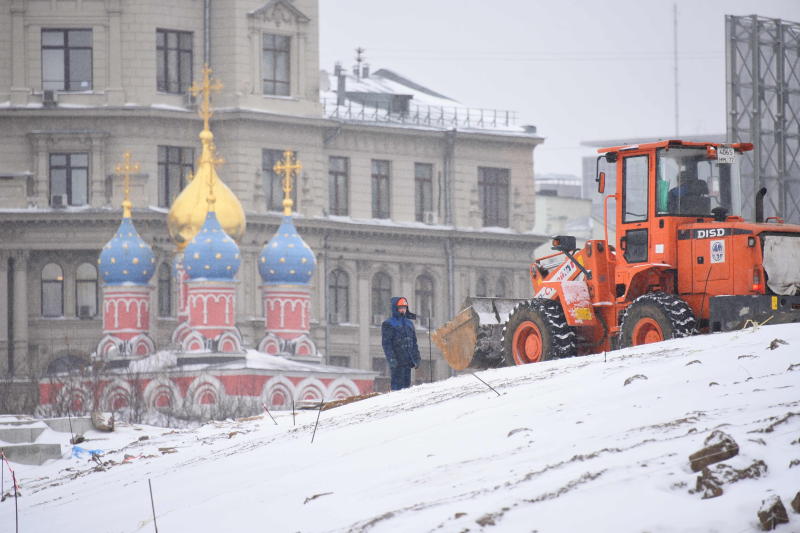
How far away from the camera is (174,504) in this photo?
58.9 feet

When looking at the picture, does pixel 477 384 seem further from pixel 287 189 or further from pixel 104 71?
pixel 104 71

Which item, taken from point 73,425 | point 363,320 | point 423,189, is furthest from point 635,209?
point 423,189

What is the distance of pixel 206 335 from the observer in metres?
55.4

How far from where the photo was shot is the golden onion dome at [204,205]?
59375mm

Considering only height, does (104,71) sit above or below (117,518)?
above

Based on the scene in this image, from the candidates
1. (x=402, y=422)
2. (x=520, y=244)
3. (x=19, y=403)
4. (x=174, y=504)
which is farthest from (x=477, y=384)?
(x=520, y=244)

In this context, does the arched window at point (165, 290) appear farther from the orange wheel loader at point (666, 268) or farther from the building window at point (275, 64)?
the orange wheel loader at point (666, 268)

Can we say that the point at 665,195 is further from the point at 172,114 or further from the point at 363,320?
the point at 363,320

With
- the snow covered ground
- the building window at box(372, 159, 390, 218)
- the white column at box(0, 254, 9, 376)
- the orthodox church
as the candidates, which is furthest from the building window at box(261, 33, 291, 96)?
the snow covered ground

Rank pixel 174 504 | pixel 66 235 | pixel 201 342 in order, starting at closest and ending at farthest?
pixel 174 504, pixel 201 342, pixel 66 235

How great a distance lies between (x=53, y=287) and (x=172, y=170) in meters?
5.53

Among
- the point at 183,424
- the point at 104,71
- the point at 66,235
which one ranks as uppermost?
the point at 104,71

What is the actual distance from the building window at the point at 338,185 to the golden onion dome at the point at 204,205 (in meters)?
12.2

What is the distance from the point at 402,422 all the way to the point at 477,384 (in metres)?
2.36
